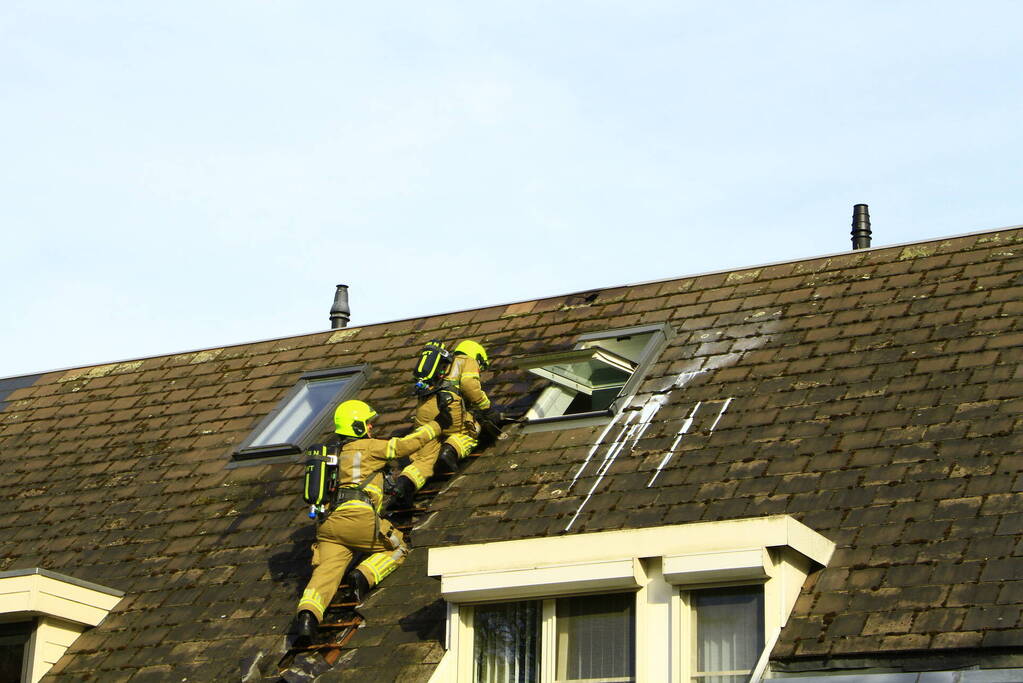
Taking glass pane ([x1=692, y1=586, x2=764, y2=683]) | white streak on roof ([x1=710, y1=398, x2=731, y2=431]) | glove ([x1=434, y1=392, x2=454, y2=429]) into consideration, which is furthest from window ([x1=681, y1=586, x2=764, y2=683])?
glove ([x1=434, y1=392, x2=454, y2=429])

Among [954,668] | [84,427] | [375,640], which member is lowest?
[954,668]

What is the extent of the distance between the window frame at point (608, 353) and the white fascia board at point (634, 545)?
2.83m

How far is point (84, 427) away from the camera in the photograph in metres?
19.0

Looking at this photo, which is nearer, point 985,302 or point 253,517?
point 985,302

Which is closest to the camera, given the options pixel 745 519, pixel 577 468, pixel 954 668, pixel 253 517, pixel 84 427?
pixel 954 668

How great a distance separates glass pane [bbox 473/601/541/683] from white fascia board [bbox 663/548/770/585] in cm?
116

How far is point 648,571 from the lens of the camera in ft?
39.0

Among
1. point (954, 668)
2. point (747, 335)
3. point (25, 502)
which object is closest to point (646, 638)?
point (954, 668)

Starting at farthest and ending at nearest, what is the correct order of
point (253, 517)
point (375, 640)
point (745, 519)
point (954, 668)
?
point (253, 517)
point (375, 640)
point (745, 519)
point (954, 668)

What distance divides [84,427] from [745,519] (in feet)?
31.6

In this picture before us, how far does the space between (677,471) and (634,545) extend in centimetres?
186

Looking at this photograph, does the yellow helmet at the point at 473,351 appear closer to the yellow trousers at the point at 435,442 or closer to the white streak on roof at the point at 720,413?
the yellow trousers at the point at 435,442

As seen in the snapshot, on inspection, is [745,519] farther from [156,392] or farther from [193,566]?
[156,392]

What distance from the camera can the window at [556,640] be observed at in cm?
1191
